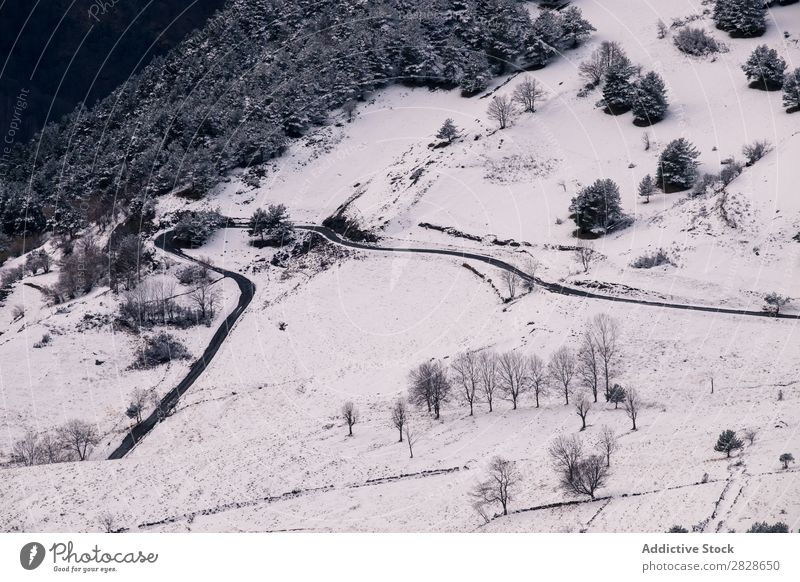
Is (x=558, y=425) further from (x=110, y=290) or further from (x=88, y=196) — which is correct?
(x=88, y=196)

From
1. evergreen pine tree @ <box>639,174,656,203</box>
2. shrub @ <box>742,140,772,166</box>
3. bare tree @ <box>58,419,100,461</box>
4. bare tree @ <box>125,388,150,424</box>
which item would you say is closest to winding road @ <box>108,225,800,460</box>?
bare tree @ <box>125,388,150,424</box>

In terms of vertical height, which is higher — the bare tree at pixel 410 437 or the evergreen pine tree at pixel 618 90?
the bare tree at pixel 410 437

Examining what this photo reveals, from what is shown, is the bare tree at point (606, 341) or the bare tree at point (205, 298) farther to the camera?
the bare tree at point (205, 298)

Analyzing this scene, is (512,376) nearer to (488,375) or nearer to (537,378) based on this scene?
(488,375)

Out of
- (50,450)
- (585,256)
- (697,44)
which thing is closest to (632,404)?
(585,256)

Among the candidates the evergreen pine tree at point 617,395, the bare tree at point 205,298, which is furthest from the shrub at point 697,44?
the bare tree at point 205,298

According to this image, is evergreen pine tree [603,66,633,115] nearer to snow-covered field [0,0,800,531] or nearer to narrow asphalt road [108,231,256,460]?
snow-covered field [0,0,800,531]

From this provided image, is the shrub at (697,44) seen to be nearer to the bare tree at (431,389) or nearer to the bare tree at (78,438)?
the bare tree at (431,389)
